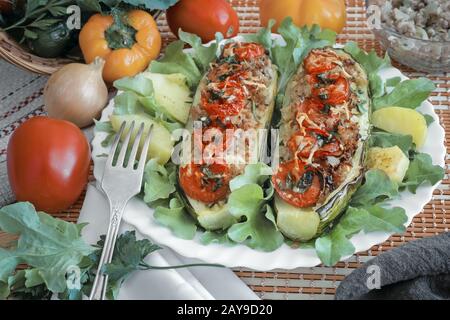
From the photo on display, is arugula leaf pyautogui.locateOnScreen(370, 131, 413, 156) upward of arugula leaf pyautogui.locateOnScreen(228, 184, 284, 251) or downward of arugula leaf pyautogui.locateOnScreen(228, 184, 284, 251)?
upward

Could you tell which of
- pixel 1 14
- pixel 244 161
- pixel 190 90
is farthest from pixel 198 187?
pixel 1 14

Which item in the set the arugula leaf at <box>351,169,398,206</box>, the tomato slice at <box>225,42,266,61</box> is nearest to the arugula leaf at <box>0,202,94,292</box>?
the arugula leaf at <box>351,169,398,206</box>

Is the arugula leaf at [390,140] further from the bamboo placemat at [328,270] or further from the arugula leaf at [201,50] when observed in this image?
the arugula leaf at [201,50]

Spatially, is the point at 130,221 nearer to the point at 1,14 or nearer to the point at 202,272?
the point at 202,272

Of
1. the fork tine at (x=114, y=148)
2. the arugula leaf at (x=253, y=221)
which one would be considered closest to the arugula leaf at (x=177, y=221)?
the arugula leaf at (x=253, y=221)

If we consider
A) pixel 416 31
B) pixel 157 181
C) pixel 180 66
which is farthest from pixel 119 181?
pixel 416 31

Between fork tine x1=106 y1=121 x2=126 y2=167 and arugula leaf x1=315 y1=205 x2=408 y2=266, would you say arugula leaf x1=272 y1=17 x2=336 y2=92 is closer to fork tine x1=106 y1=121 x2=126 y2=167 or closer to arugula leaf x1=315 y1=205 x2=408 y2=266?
fork tine x1=106 y1=121 x2=126 y2=167
